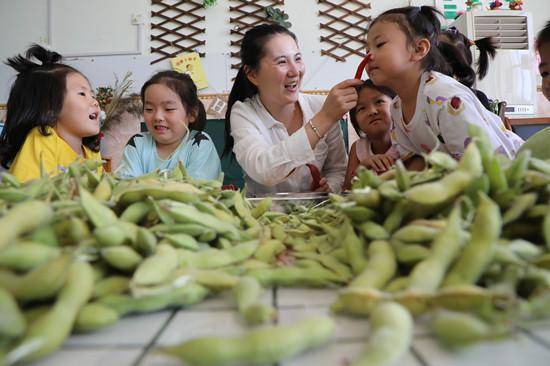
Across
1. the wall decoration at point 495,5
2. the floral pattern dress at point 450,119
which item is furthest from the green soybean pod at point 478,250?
the wall decoration at point 495,5

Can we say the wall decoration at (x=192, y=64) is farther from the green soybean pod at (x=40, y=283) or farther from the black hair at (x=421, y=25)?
the green soybean pod at (x=40, y=283)

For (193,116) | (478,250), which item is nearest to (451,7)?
(193,116)

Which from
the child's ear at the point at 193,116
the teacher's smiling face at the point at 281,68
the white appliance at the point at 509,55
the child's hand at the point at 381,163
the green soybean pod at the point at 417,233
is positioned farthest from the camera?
the white appliance at the point at 509,55

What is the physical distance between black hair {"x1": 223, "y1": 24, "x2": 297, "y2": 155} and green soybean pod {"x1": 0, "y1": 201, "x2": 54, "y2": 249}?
1.11m

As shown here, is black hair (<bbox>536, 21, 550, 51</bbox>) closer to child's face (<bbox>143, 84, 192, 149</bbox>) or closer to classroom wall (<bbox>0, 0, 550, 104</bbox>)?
child's face (<bbox>143, 84, 192, 149</bbox>)

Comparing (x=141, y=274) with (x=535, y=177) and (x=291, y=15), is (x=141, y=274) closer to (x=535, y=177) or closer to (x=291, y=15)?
(x=535, y=177)

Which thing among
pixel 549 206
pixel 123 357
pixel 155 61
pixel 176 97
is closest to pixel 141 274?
pixel 123 357

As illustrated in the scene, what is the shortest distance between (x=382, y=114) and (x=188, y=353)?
4.39 feet

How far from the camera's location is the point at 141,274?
12.6 inches

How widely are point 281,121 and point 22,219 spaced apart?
3.97ft

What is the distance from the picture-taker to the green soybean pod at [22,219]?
1.06 feet

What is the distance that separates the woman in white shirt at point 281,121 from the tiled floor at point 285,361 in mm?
792

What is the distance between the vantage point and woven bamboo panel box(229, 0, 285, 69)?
336cm

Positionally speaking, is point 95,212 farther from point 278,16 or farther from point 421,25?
A: point 278,16
